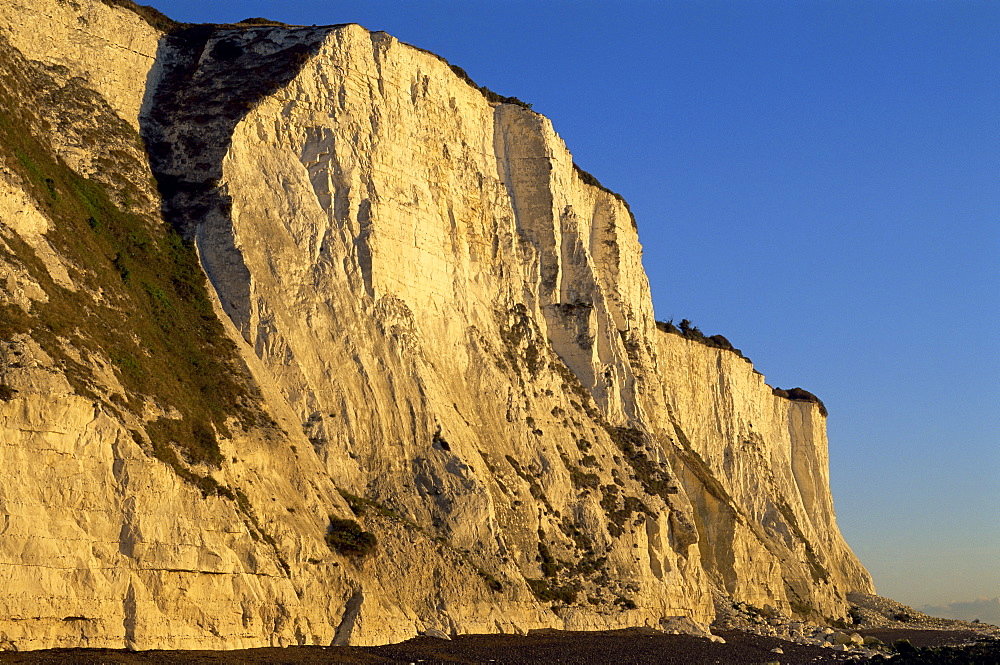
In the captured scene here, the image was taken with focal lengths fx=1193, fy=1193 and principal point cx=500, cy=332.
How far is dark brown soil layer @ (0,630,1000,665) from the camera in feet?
72.3

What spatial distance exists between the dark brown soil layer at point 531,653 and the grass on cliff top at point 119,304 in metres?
4.90

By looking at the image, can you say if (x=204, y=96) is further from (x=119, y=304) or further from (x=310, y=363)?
(x=119, y=304)

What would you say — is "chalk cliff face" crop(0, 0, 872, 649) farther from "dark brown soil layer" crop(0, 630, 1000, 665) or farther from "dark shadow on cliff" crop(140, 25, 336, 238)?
"dark brown soil layer" crop(0, 630, 1000, 665)

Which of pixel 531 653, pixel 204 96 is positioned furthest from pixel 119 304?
pixel 531 653

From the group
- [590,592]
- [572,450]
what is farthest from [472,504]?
[572,450]

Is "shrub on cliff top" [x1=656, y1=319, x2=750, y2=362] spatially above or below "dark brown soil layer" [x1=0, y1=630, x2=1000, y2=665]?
above

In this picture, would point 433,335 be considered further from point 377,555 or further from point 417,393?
point 377,555

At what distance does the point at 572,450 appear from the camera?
43.0m

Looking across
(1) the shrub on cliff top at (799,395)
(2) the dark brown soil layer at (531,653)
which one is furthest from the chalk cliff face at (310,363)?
(1) the shrub on cliff top at (799,395)

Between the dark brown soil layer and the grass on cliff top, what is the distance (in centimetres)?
490

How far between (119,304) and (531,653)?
13494 mm

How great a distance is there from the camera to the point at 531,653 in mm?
29516

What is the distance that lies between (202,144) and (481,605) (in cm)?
1662

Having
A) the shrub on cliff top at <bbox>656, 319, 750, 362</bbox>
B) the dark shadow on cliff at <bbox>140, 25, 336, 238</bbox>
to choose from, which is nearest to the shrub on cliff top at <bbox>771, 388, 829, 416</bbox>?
the shrub on cliff top at <bbox>656, 319, 750, 362</bbox>
